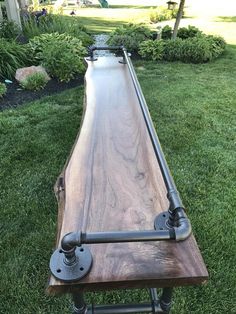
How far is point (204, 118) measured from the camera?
14.2ft

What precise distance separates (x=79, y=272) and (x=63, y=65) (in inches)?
189

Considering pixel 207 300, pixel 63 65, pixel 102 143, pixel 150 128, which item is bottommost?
pixel 207 300

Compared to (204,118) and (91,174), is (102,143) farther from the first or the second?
(204,118)

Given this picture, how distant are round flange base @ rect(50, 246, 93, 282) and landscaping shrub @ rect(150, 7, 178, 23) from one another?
40.3 feet

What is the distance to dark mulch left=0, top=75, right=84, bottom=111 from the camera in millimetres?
4719

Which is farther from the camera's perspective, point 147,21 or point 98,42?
point 147,21

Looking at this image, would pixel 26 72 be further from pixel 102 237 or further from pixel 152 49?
pixel 102 237

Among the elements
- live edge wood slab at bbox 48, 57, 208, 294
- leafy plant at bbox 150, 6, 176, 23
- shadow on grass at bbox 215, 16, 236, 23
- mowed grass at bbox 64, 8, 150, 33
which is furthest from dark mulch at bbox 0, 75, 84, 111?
shadow on grass at bbox 215, 16, 236, 23

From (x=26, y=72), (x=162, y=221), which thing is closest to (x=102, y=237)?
(x=162, y=221)

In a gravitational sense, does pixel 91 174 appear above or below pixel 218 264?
above

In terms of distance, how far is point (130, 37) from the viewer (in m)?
7.47

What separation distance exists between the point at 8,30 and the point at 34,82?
2391 millimetres

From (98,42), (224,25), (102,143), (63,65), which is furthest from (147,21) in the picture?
(102,143)

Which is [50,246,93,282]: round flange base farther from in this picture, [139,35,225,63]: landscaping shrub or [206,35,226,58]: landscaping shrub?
[206,35,226,58]: landscaping shrub
